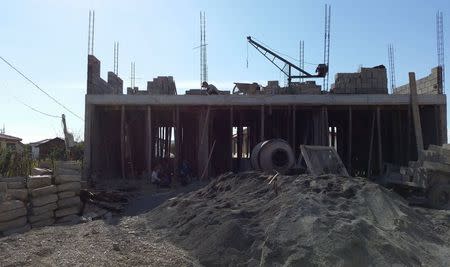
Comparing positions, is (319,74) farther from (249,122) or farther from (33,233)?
(33,233)

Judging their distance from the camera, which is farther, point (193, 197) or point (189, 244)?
point (193, 197)

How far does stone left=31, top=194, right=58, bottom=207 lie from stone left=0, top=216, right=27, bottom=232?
42cm

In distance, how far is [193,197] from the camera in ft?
41.1

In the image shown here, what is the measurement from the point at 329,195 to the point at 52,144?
111 ft

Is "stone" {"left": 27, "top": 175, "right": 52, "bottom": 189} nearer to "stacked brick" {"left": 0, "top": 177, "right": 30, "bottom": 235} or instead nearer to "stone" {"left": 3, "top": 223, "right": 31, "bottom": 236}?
"stacked brick" {"left": 0, "top": 177, "right": 30, "bottom": 235}

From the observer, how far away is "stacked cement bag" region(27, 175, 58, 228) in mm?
12078

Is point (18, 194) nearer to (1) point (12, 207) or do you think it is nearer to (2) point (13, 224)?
(1) point (12, 207)

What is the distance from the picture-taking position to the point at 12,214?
450 inches

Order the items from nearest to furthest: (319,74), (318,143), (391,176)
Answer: (391,176), (318,143), (319,74)

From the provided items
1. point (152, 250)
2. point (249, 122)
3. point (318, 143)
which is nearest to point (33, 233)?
point (152, 250)

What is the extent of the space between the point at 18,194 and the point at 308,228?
7.05 m

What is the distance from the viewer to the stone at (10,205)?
11.2 meters

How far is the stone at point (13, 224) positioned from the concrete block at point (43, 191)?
0.60 metres

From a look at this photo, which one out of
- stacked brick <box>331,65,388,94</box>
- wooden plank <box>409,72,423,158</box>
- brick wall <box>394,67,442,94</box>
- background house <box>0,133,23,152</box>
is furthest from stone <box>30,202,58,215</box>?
brick wall <box>394,67,442,94</box>
